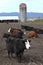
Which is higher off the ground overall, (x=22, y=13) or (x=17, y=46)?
(x=17, y=46)

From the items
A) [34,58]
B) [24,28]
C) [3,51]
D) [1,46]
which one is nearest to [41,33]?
[24,28]

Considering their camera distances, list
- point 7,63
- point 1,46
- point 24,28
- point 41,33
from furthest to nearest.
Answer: point 24,28, point 41,33, point 1,46, point 7,63

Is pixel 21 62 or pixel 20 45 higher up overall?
pixel 20 45

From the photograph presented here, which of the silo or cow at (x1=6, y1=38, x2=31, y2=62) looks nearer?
cow at (x1=6, y1=38, x2=31, y2=62)

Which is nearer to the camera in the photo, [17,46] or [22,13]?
[17,46]

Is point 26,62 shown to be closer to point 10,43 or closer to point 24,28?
point 10,43

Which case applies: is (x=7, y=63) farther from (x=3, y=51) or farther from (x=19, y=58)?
(x=3, y=51)

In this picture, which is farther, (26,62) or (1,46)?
(1,46)

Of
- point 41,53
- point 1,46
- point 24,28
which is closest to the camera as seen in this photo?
point 41,53

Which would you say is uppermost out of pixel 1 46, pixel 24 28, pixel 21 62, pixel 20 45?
pixel 20 45

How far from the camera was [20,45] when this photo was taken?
32.3 ft

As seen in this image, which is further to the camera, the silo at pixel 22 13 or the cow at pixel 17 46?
the silo at pixel 22 13

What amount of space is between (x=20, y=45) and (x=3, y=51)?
2626 millimetres

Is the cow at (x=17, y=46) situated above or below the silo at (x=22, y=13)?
above
